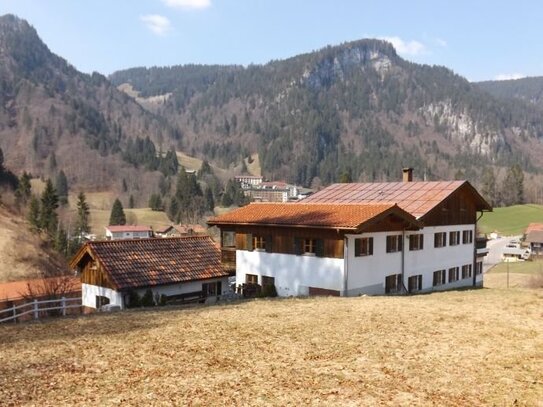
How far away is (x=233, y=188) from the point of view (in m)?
177

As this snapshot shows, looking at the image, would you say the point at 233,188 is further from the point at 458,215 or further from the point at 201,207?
the point at 458,215

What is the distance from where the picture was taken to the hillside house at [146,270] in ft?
98.1

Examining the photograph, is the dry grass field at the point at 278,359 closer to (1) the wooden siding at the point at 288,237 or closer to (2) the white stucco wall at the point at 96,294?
(2) the white stucco wall at the point at 96,294

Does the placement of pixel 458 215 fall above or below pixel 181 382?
above

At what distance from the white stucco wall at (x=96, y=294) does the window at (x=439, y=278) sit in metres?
22.0

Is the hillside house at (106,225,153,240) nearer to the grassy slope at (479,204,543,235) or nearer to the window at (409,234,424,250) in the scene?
the window at (409,234,424,250)

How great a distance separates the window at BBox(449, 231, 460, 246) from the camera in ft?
135

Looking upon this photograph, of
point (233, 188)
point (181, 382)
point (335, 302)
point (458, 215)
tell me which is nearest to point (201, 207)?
point (233, 188)

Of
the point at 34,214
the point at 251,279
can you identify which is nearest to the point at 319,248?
the point at 251,279

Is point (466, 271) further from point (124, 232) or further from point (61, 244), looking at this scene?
point (124, 232)

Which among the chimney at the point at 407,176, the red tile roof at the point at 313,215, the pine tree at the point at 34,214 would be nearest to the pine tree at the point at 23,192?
the pine tree at the point at 34,214

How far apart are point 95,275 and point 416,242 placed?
2079 cm

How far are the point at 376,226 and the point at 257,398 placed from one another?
22.0 metres

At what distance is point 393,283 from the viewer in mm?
34469
